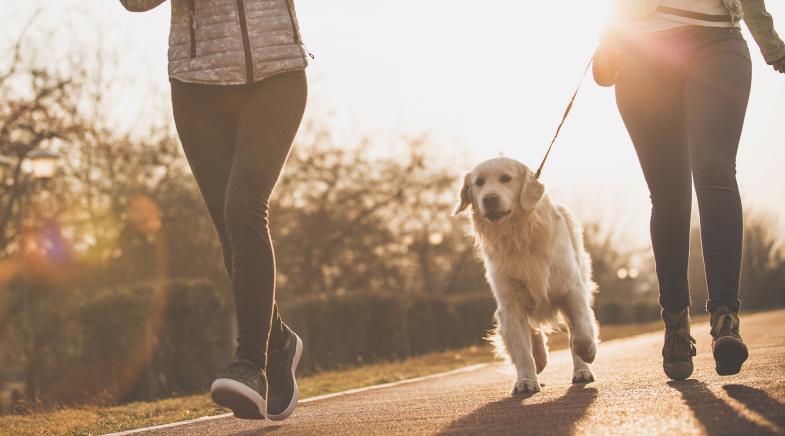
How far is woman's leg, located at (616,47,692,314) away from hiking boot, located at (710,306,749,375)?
0.62 m

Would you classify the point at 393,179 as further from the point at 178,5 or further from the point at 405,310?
the point at 178,5

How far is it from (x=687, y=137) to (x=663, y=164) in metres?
0.18

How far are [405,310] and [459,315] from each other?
368 cm

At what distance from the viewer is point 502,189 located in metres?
5.55

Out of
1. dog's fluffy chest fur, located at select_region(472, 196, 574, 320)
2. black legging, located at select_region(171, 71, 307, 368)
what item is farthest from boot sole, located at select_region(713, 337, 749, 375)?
black legging, located at select_region(171, 71, 307, 368)

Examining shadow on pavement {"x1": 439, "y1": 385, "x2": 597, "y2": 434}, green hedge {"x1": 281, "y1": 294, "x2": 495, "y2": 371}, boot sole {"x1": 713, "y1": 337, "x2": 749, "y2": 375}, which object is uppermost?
boot sole {"x1": 713, "y1": 337, "x2": 749, "y2": 375}

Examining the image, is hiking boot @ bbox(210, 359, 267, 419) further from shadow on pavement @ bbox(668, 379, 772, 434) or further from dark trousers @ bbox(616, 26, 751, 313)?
dark trousers @ bbox(616, 26, 751, 313)

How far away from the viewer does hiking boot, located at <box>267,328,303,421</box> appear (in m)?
3.48

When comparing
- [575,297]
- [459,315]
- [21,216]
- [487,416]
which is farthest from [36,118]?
[487,416]

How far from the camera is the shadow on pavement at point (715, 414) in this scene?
2.49 m

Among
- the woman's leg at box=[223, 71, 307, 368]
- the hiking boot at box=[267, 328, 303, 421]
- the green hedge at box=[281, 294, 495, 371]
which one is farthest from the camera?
the green hedge at box=[281, 294, 495, 371]

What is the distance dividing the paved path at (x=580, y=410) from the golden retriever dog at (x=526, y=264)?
0.95 ft

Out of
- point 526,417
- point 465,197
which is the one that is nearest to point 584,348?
point 465,197

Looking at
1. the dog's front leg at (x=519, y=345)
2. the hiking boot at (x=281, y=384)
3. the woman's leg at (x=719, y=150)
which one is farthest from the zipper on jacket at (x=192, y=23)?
the dog's front leg at (x=519, y=345)
